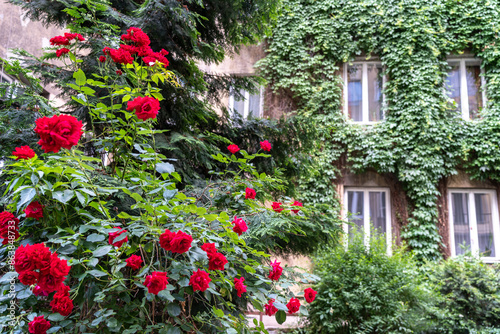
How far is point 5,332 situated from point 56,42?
5.44ft

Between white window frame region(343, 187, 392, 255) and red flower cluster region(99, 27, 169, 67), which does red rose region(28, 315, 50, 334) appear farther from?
white window frame region(343, 187, 392, 255)

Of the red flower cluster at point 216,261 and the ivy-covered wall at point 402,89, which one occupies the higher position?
the ivy-covered wall at point 402,89

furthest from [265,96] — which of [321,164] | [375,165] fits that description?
[375,165]

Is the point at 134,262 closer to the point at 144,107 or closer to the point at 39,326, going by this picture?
the point at 39,326

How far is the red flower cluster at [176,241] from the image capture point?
4.38 feet

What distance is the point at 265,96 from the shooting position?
28.9 feet

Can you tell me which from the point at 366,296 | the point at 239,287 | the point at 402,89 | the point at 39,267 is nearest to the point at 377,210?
the point at 402,89

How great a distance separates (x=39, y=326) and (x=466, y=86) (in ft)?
31.1

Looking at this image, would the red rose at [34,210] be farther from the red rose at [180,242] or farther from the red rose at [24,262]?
the red rose at [180,242]

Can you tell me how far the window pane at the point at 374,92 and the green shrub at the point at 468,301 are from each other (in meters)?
4.00

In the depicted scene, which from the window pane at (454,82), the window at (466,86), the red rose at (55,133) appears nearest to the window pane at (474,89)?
the window at (466,86)

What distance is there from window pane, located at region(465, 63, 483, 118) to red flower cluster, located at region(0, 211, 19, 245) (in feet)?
30.1

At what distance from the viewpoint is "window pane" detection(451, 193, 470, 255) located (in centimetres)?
771

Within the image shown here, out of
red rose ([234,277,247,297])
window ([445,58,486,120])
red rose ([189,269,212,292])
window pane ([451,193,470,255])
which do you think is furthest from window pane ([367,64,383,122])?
red rose ([189,269,212,292])
